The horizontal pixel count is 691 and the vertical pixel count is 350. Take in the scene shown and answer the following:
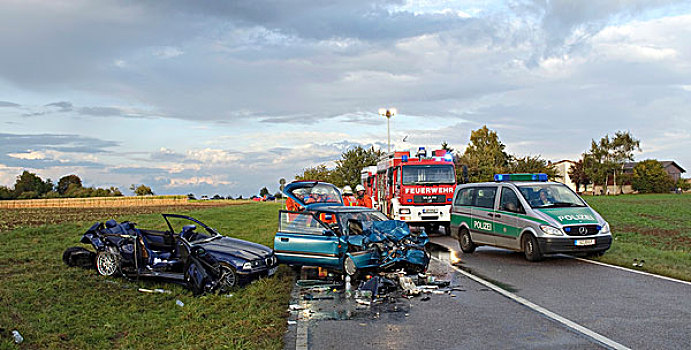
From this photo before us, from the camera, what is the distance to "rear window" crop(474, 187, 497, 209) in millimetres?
14195

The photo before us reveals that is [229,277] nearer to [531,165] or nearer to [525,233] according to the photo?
[525,233]

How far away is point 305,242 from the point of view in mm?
10680

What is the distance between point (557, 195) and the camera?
13.3m

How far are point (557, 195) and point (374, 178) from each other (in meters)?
13.8

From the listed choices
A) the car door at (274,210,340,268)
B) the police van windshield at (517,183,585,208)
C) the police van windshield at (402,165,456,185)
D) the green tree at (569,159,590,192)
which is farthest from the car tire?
the green tree at (569,159,590,192)

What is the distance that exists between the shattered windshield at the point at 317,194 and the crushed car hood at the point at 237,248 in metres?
5.81

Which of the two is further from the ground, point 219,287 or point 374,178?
point 374,178

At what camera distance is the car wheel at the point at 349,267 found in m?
10.2

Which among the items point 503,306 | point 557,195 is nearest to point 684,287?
point 503,306

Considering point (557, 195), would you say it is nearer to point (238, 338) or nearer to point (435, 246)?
point (435, 246)

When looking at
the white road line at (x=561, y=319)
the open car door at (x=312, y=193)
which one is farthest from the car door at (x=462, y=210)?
the white road line at (x=561, y=319)

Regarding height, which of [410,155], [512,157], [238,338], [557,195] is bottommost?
[238,338]

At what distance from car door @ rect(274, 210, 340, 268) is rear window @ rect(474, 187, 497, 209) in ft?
17.6

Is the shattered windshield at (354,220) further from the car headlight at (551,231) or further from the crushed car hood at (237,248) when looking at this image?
the car headlight at (551,231)
